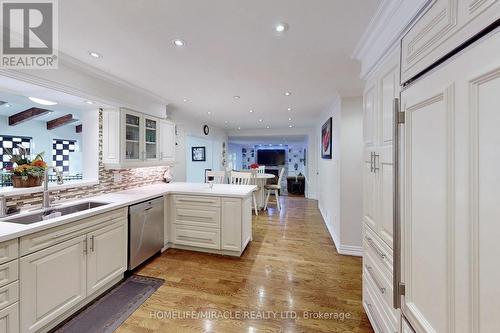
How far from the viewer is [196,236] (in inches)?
120

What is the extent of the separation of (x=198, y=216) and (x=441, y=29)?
295 centimetres

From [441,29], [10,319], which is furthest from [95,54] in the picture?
[441,29]

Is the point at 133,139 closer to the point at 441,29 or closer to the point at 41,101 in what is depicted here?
the point at 41,101

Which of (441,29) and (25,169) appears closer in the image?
(441,29)

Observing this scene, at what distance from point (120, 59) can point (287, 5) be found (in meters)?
1.72

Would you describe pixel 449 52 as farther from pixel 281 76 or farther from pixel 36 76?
pixel 36 76

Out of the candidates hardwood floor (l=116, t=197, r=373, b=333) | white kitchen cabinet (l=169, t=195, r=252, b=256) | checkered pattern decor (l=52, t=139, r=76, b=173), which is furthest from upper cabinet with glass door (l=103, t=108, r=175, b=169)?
checkered pattern decor (l=52, t=139, r=76, b=173)

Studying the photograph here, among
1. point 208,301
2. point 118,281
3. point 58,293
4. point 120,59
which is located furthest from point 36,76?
point 208,301

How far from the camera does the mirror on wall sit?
6.99ft

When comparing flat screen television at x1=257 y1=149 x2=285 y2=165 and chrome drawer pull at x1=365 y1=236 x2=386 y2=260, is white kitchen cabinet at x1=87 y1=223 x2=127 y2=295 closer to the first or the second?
chrome drawer pull at x1=365 y1=236 x2=386 y2=260

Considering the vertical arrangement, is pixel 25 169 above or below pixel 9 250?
above

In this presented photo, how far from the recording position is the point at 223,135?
7.76m

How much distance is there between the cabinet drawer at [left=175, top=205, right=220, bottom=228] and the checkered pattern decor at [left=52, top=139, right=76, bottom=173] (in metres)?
2.59

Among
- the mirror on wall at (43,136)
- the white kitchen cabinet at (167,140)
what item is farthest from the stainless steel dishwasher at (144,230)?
the white kitchen cabinet at (167,140)
